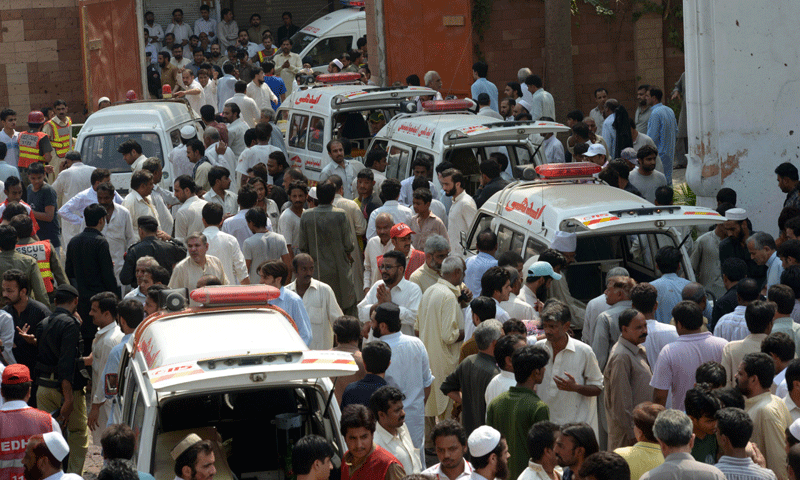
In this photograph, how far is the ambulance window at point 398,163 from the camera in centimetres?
1188

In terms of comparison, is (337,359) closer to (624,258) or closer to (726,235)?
(624,258)

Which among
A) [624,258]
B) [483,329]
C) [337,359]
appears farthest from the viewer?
[624,258]

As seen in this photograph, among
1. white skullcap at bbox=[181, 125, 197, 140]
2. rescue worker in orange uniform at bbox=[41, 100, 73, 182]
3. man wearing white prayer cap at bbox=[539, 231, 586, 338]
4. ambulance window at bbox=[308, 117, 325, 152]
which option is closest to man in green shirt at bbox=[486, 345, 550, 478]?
man wearing white prayer cap at bbox=[539, 231, 586, 338]

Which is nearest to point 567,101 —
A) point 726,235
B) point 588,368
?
point 726,235

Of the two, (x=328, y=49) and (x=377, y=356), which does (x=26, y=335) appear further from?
(x=328, y=49)

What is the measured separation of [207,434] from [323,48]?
61.9ft

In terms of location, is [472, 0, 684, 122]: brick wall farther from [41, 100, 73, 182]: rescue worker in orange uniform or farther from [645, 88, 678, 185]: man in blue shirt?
[41, 100, 73, 182]: rescue worker in orange uniform

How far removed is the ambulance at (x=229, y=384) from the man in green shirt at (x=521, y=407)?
967 mm

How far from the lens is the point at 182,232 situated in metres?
10.1

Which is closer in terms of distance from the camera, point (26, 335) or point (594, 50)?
point (26, 335)

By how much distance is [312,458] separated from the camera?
4.67 m

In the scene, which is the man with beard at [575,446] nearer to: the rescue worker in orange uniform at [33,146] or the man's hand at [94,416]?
the man's hand at [94,416]

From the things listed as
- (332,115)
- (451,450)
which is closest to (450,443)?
(451,450)

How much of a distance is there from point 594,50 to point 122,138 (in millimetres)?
11710
